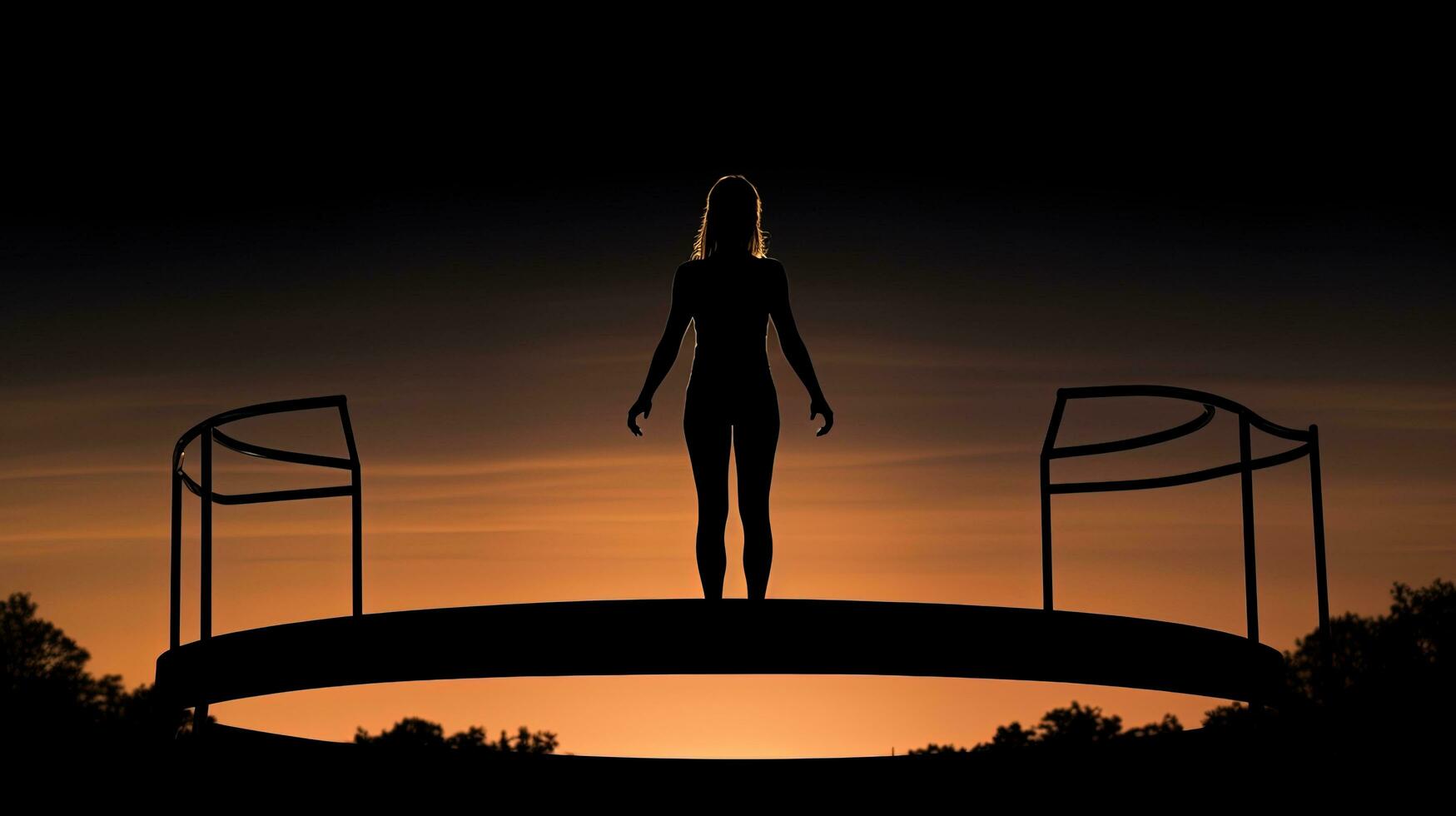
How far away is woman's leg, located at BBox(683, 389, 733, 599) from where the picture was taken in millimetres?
8359

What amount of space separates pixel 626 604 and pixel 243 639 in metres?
2.04

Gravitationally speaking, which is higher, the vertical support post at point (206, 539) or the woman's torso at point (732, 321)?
the woman's torso at point (732, 321)

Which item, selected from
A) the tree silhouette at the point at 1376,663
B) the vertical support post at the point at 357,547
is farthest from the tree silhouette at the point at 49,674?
the vertical support post at the point at 357,547

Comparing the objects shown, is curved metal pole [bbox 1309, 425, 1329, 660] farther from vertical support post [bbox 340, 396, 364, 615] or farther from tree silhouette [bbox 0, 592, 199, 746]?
tree silhouette [bbox 0, 592, 199, 746]

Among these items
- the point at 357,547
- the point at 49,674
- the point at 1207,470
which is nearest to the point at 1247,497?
the point at 1207,470

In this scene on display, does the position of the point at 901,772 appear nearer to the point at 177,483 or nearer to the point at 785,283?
the point at 785,283

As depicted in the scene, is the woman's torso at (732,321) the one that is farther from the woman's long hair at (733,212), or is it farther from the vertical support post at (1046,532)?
the vertical support post at (1046,532)

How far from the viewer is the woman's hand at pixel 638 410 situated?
27.9 ft

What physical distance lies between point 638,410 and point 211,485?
2.19 metres

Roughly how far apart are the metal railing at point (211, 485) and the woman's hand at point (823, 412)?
2.49m

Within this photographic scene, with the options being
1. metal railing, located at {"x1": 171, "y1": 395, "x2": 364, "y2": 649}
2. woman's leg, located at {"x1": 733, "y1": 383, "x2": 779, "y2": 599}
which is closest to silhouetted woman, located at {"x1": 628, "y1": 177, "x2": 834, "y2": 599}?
woman's leg, located at {"x1": 733, "y1": 383, "x2": 779, "y2": 599}

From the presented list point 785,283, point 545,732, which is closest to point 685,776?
point 785,283

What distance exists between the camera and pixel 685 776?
6.88m

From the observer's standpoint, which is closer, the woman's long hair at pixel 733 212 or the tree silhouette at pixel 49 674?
the woman's long hair at pixel 733 212
